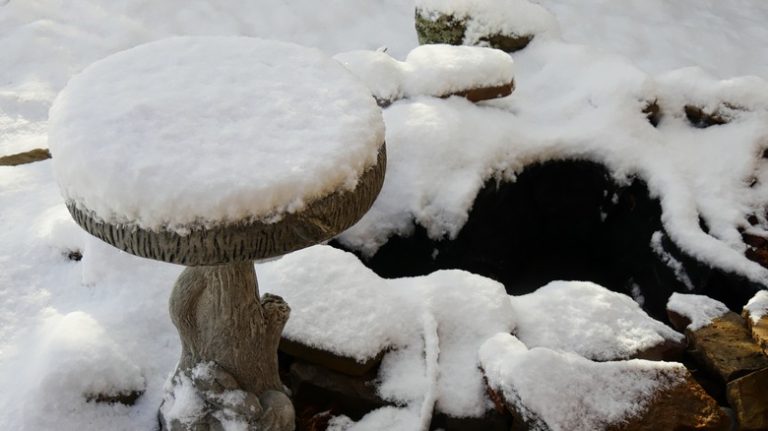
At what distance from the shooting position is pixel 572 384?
66.1 inches

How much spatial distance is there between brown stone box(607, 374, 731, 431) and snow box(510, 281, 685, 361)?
21cm

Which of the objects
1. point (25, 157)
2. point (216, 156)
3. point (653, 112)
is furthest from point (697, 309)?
point (25, 157)

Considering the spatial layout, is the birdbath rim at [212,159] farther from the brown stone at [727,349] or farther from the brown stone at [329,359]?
the brown stone at [727,349]

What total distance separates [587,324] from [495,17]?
1785mm

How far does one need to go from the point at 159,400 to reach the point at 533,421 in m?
0.97

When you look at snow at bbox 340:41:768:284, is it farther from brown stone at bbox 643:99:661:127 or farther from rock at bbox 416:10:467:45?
rock at bbox 416:10:467:45

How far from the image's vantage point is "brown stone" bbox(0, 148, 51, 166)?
265 cm

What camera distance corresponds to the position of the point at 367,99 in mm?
1342

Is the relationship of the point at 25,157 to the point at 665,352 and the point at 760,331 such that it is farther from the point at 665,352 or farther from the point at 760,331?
the point at 760,331

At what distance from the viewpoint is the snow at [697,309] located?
202 centimetres

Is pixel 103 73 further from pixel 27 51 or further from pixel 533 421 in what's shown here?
pixel 27 51

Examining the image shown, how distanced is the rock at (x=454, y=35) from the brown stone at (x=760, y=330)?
5.80 ft

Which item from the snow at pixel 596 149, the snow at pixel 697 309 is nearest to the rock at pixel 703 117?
the snow at pixel 596 149

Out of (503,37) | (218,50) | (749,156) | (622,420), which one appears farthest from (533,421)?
(503,37)
